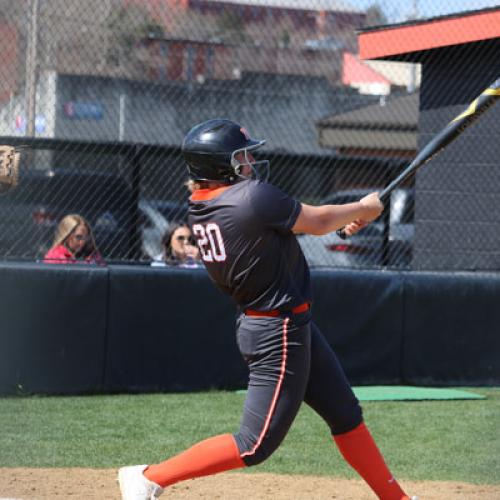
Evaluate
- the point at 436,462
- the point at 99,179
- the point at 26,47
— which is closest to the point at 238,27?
the point at 26,47

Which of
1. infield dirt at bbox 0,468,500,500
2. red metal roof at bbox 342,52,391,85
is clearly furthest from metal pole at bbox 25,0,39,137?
red metal roof at bbox 342,52,391,85

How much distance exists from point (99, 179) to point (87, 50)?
19.6 ft

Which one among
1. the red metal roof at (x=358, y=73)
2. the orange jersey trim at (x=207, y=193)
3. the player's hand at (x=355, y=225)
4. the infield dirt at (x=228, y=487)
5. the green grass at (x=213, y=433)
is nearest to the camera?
the orange jersey trim at (x=207, y=193)

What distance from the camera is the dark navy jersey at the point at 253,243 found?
3902 mm

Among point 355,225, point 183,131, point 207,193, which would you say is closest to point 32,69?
point 355,225

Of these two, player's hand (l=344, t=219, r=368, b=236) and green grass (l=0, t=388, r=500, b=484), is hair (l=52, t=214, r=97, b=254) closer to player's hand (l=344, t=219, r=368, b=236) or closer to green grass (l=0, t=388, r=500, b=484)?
green grass (l=0, t=388, r=500, b=484)

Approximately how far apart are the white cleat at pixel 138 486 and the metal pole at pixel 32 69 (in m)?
5.17

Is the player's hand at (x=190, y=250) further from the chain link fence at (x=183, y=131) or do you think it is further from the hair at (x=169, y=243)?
the chain link fence at (x=183, y=131)

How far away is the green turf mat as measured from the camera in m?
7.86

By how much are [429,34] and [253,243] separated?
576cm

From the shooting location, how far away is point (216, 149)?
3.98 metres

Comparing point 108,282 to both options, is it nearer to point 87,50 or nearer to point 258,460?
point 258,460

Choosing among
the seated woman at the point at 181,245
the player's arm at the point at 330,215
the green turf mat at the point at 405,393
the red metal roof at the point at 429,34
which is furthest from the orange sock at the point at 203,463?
the red metal roof at the point at 429,34

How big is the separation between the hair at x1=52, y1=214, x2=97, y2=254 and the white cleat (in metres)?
4.02
